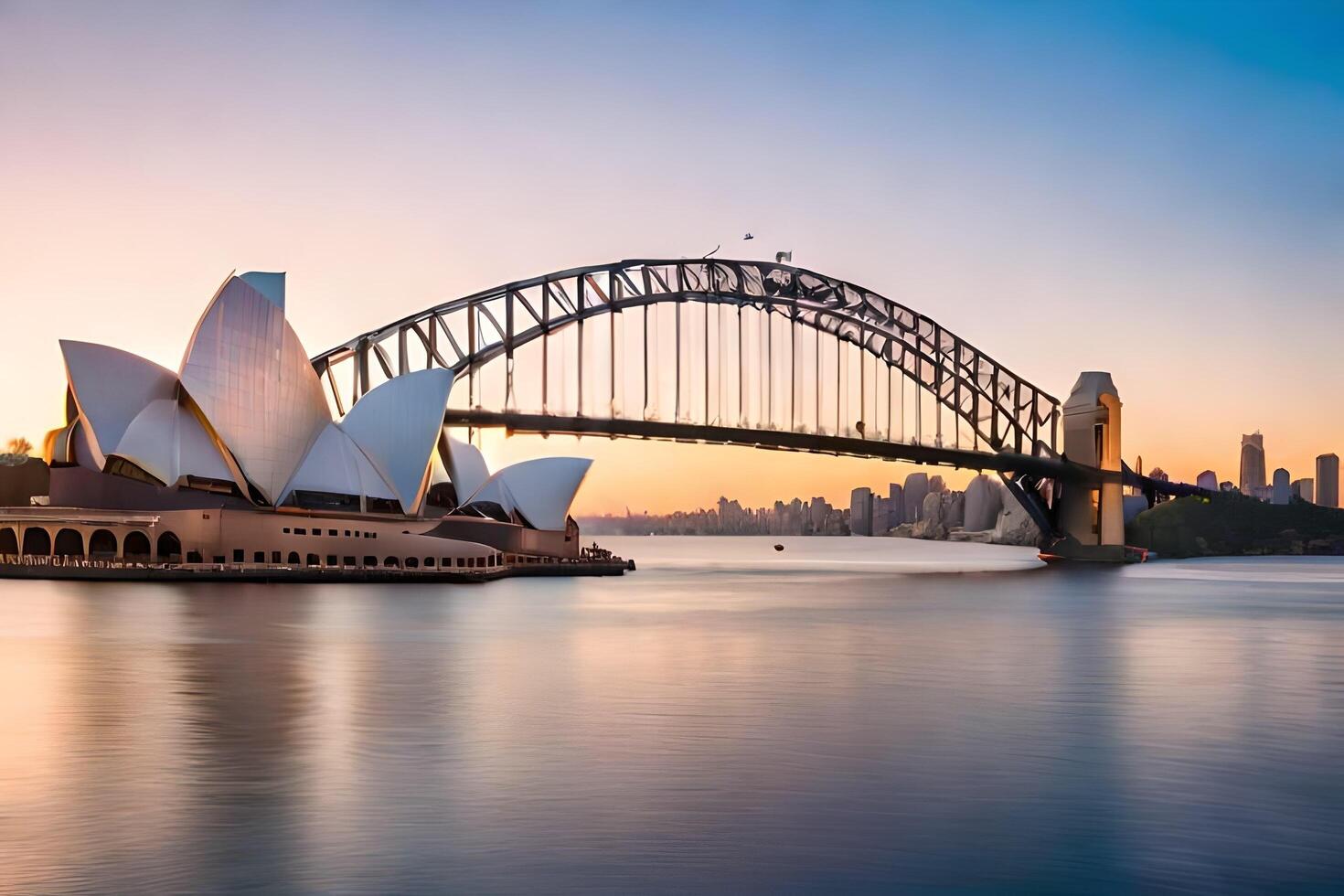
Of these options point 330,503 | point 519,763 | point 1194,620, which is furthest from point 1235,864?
point 330,503

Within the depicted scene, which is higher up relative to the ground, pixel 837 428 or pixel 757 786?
pixel 837 428

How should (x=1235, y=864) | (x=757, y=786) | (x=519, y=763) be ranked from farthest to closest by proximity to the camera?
(x=519, y=763) → (x=757, y=786) → (x=1235, y=864)

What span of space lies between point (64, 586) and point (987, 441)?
6264 centimetres

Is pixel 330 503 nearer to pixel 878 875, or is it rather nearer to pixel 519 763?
pixel 519 763

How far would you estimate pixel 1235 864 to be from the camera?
10.9 metres

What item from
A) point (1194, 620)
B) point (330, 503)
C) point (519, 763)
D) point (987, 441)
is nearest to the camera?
point (519, 763)

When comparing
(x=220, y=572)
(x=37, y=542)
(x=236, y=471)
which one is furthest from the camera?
(x=236, y=471)

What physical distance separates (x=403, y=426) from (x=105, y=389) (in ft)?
46.1

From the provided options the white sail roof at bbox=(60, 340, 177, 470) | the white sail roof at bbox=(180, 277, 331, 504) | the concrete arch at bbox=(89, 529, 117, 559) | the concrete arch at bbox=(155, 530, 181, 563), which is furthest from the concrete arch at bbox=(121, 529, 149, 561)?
the white sail roof at bbox=(180, 277, 331, 504)

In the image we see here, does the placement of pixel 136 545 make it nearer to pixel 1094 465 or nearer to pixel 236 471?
pixel 236 471

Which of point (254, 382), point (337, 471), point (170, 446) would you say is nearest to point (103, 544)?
point (170, 446)

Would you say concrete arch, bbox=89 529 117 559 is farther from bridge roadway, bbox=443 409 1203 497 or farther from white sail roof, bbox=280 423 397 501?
bridge roadway, bbox=443 409 1203 497

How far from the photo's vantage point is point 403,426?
6550 cm

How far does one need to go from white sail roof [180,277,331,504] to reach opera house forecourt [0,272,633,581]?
6 cm
